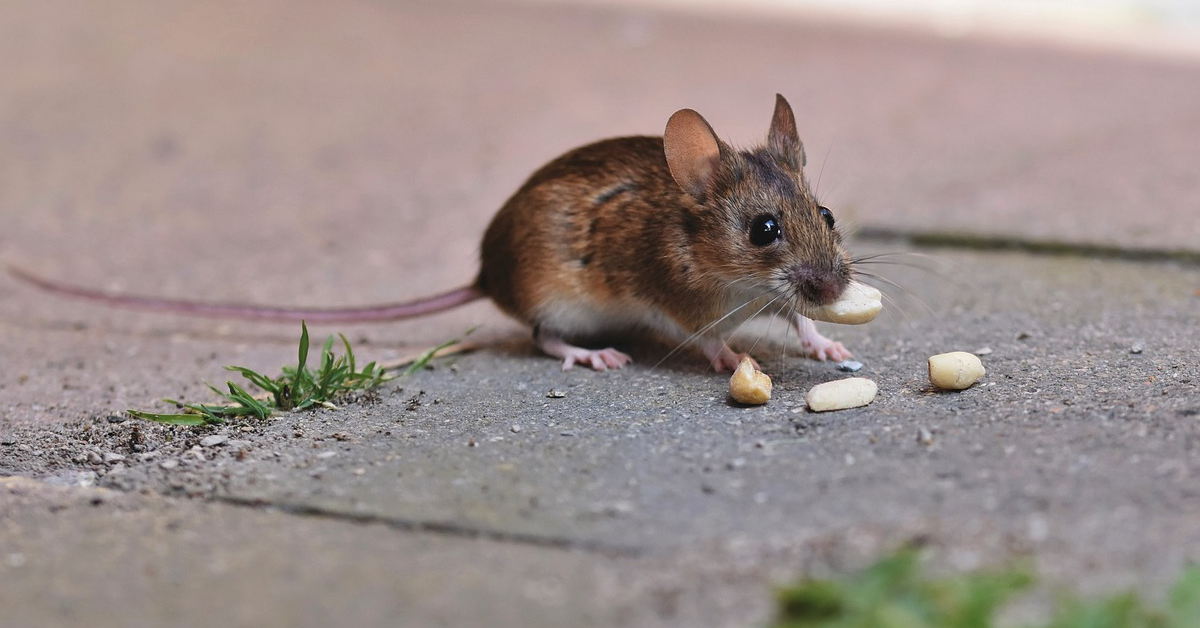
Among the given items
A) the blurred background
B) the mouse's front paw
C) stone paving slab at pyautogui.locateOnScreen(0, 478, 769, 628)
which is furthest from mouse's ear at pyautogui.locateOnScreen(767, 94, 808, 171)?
stone paving slab at pyautogui.locateOnScreen(0, 478, 769, 628)

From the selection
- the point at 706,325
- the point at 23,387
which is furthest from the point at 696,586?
the point at 23,387

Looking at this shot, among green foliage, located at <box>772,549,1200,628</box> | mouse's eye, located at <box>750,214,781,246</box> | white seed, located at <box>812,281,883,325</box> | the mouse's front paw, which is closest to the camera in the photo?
green foliage, located at <box>772,549,1200,628</box>

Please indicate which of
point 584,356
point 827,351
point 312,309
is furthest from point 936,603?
point 312,309

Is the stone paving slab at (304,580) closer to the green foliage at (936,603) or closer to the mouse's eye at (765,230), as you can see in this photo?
the green foliage at (936,603)

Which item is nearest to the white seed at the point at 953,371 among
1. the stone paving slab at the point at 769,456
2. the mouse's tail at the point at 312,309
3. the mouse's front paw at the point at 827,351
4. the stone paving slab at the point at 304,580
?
the stone paving slab at the point at 769,456

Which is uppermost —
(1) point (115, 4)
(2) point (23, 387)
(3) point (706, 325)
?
(1) point (115, 4)

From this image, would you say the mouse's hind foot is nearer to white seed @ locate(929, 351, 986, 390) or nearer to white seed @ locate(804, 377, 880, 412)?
white seed @ locate(804, 377, 880, 412)

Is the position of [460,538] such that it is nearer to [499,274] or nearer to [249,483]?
[249,483]
